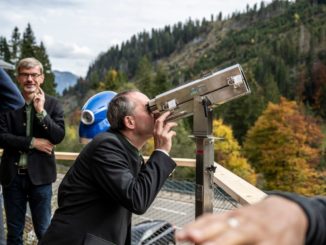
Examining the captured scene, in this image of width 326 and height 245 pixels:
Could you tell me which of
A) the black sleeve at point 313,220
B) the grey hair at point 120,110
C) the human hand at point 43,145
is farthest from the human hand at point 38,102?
the black sleeve at point 313,220

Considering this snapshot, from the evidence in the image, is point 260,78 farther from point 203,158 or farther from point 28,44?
point 203,158

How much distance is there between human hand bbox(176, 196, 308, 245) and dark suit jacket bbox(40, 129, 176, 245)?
1.49 meters

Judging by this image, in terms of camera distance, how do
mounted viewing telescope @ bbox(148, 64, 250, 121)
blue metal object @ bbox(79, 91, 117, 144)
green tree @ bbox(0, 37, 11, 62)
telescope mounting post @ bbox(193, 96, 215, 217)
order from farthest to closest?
green tree @ bbox(0, 37, 11, 62)
blue metal object @ bbox(79, 91, 117, 144)
telescope mounting post @ bbox(193, 96, 215, 217)
mounted viewing telescope @ bbox(148, 64, 250, 121)

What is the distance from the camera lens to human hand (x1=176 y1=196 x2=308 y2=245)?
1.81 ft

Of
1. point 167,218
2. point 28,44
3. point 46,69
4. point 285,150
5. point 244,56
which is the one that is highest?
point 244,56

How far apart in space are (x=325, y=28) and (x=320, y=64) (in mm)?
30378

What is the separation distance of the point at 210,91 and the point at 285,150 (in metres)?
45.2

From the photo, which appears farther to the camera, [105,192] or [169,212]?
[169,212]

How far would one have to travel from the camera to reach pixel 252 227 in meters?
0.57

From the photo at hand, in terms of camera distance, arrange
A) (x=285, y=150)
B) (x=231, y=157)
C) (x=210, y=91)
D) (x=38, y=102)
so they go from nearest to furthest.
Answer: (x=210, y=91)
(x=38, y=102)
(x=285, y=150)
(x=231, y=157)

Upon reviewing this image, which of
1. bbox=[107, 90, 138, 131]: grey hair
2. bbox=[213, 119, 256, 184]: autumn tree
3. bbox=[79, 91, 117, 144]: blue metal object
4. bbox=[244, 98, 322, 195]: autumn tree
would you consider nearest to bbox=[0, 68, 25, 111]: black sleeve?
bbox=[79, 91, 117, 144]: blue metal object

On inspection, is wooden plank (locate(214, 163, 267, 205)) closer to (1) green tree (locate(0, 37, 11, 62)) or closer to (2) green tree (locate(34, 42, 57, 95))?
(2) green tree (locate(34, 42, 57, 95))

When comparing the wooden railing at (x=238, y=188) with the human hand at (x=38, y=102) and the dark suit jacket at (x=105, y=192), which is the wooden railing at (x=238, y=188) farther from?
the human hand at (x=38, y=102)

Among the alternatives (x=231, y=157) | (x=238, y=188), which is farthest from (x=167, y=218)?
(x=231, y=157)
